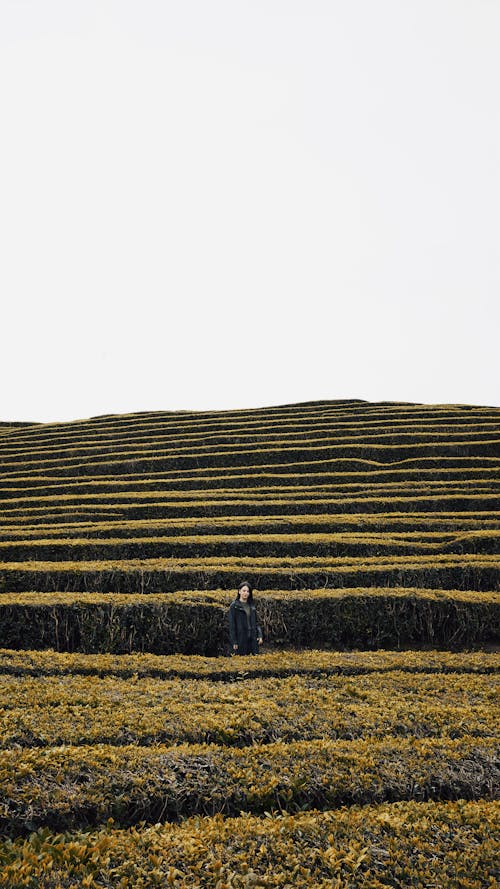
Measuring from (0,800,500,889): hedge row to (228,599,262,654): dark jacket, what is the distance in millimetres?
5232

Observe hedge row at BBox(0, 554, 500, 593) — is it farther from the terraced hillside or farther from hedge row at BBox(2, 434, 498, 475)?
hedge row at BBox(2, 434, 498, 475)

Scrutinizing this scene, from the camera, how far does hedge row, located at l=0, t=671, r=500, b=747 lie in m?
6.70

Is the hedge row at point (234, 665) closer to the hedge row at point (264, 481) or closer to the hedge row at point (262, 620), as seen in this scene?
the hedge row at point (262, 620)

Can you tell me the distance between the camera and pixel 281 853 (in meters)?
4.94

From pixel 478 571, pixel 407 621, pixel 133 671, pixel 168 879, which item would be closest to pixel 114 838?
pixel 168 879

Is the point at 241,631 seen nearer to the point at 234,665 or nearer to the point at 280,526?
the point at 234,665

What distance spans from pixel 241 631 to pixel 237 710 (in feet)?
11.3

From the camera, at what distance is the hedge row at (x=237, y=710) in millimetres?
6695

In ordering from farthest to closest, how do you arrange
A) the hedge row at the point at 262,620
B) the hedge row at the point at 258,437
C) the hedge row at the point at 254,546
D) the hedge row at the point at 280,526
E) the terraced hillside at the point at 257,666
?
the hedge row at the point at 258,437 < the hedge row at the point at 280,526 < the hedge row at the point at 254,546 < the hedge row at the point at 262,620 < the terraced hillside at the point at 257,666

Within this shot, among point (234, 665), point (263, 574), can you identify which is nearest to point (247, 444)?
point (263, 574)

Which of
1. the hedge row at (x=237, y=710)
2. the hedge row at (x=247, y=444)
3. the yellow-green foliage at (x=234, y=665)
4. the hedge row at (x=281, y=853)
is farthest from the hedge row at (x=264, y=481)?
the hedge row at (x=281, y=853)

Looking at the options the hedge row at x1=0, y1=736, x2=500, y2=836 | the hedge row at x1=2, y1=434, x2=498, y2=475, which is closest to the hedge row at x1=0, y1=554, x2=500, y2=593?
the hedge row at x1=0, y1=736, x2=500, y2=836

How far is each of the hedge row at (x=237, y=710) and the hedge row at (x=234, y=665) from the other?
1.67 ft

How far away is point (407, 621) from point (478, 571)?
8.97ft
